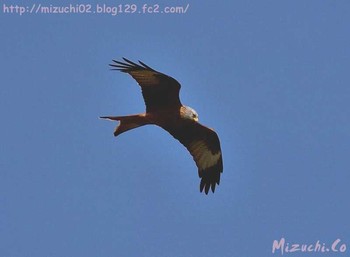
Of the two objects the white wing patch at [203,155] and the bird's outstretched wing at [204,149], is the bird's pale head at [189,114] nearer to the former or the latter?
the bird's outstretched wing at [204,149]

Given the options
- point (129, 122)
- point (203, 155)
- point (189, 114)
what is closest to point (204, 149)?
point (203, 155)

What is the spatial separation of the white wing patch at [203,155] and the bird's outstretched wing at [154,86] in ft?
3.24

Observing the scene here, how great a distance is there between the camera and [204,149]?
1253 cm

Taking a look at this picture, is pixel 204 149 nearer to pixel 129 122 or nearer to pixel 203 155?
pixel 203 155

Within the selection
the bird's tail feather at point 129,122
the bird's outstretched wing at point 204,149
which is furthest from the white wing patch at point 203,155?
the bird's tail feather at point 129,122

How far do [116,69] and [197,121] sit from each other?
4.26 ft

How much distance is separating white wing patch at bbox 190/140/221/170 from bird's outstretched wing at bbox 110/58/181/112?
0.99 meters

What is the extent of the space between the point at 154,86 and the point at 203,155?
1462 mm

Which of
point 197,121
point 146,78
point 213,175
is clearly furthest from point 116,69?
A: point 213,175

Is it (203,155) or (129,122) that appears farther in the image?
(203,155)

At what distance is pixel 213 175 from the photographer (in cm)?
1267

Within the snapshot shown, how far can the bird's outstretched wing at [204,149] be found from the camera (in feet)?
40.2

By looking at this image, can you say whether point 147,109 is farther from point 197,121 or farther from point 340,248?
point 340,248

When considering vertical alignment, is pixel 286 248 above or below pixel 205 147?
below
